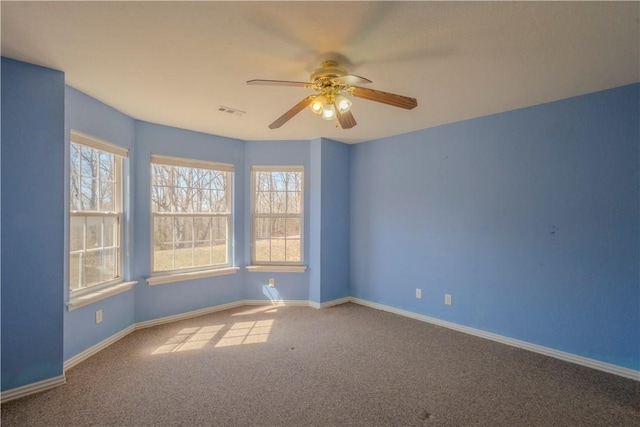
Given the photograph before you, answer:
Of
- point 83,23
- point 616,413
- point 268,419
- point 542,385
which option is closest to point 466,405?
point 542,385

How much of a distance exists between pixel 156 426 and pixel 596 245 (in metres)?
3.64

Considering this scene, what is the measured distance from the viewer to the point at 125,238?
345 centimetres

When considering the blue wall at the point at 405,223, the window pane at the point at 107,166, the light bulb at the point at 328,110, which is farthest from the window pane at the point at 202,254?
the light bulb at the point at 328,110

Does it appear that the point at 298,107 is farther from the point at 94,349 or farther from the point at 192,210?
the point at 94,349

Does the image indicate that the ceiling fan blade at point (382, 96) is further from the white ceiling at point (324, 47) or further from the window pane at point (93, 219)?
the window pane at point (93, 219)

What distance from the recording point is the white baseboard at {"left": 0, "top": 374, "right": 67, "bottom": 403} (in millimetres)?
2172

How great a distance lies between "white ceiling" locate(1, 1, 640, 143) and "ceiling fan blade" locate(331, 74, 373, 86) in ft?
0.60

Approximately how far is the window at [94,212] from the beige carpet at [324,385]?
0.77 metres

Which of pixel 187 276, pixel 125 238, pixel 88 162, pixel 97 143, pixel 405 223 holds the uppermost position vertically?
pixel 97 143

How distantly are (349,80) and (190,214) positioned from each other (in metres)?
2.90

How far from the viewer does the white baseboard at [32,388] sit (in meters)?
2.17

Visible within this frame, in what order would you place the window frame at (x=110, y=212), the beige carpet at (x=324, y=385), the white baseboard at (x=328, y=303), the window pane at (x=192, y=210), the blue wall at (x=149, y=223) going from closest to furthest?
the beige carpet at (x=324, y=385)
the window frame at (x=110, y=212)
the blue wall at (x=149, y=223)
the window pane at (x=192, y=210)
the white baseboard at (x=328, y=303)

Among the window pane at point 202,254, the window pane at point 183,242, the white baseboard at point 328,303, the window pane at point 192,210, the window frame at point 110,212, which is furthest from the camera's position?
the white baseboard at point 328,303

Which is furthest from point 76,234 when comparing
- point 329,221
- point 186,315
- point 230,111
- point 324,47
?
point 329,221
